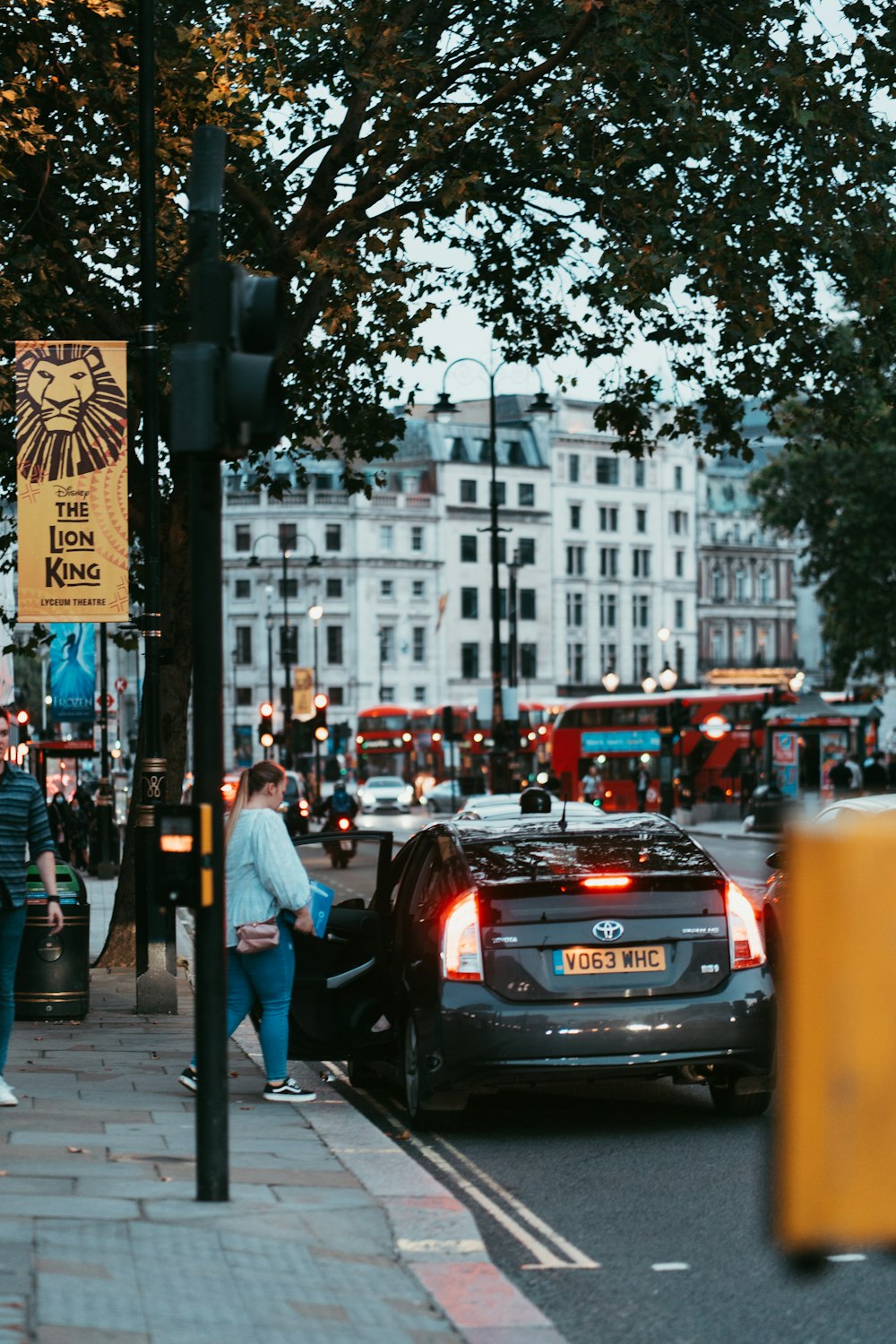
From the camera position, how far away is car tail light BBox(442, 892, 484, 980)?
9.43m

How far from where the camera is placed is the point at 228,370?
7.06 m

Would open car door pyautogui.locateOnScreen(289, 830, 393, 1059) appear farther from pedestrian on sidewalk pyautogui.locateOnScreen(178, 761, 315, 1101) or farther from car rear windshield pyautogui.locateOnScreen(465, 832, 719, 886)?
car rear windshield pyautogui.locateOnScreen(465, 832, 719, 886)

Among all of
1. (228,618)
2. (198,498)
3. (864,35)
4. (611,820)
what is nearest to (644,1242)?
(198,498)

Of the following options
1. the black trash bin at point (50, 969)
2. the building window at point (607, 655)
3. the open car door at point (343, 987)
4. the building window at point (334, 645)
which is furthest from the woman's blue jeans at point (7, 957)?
the building window at point (607, 655)

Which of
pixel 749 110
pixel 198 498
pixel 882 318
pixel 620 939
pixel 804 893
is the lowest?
pixel 620 939

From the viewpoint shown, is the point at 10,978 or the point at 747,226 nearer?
the point at 10,978

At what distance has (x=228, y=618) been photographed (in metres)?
123

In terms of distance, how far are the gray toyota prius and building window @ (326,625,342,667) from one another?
368 feet

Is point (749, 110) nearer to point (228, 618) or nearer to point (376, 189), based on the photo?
point (376, 189)

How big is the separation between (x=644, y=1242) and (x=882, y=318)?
1190cm

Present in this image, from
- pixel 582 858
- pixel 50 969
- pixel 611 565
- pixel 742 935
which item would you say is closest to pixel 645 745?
pixel 50 969

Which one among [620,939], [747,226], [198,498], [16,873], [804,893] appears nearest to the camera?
[804,893]

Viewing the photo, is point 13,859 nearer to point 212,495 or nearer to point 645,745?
point 212,495

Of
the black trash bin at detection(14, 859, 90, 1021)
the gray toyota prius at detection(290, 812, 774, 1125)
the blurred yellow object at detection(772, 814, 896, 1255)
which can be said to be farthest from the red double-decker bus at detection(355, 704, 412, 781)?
the blurred yellow object at detection(772, 814, 896, 1255)
